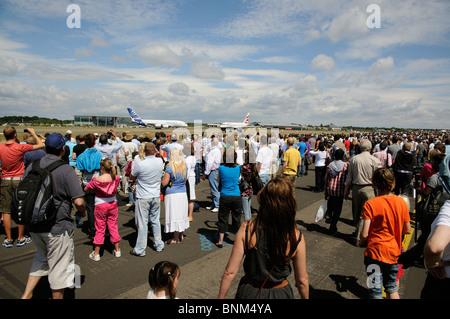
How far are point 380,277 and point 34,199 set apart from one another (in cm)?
413

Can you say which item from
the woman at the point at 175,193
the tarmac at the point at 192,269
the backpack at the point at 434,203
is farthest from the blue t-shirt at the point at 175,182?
the backpack at the point at 434,203

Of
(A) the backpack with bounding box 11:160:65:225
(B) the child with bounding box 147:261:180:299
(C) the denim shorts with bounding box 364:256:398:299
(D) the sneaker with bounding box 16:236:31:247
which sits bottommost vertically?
(D) the sneaker with bounding box 16:236:31:247

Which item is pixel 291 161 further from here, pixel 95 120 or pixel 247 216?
pixel 95 120

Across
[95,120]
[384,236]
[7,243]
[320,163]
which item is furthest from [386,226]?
[95,120]

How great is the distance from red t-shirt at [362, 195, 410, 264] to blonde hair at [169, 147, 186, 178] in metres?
3.34

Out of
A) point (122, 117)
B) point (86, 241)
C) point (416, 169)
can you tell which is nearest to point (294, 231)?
point (86, 241)

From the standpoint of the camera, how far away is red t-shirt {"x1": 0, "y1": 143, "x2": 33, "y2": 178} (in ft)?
16.7

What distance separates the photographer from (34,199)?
2.97 meters

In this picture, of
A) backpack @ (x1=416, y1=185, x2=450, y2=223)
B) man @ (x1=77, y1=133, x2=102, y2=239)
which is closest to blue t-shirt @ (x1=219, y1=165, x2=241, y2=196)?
man @ (x1=77, y1=133, x2=102, y2=239)

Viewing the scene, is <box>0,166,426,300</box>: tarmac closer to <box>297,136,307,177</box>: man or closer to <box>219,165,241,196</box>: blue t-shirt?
<box>219,165,241,196</box>: blue t-shirt

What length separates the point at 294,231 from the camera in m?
A: 2.09

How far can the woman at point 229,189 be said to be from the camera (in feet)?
17.2
